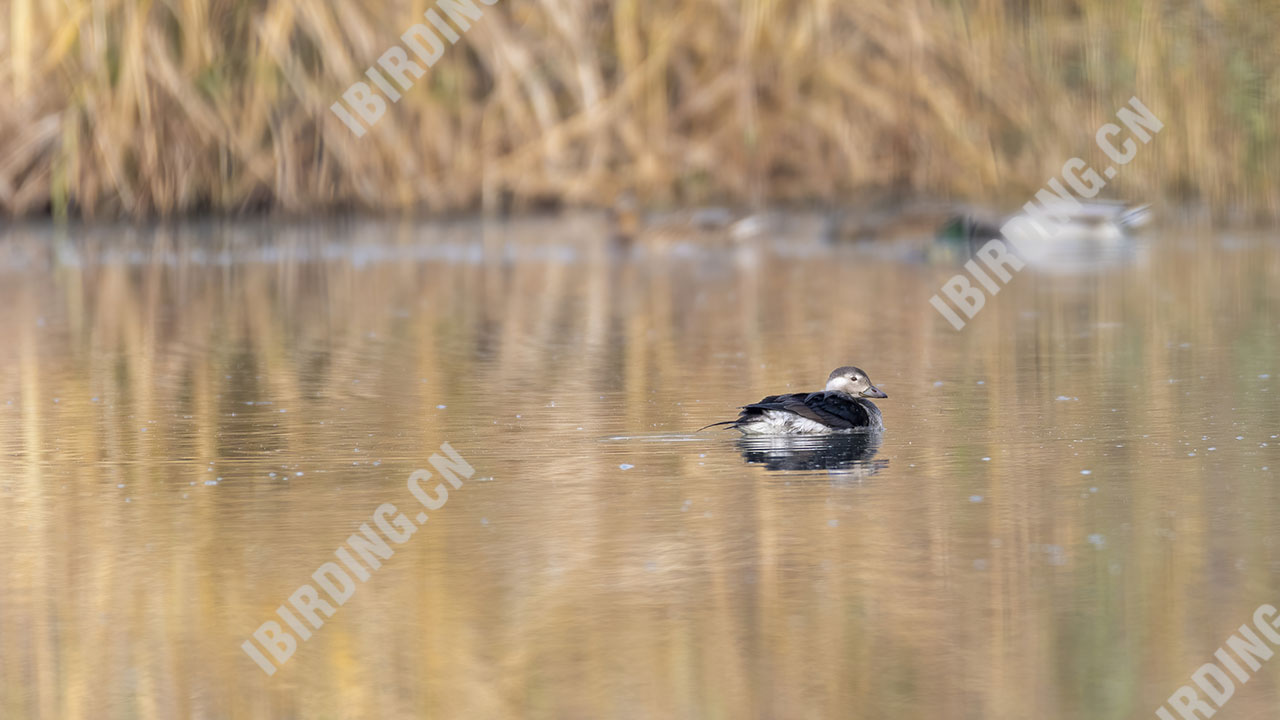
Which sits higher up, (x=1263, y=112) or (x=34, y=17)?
(x=34, y=17)

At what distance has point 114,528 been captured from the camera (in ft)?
18.1

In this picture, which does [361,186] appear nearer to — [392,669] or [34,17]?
[34,17]

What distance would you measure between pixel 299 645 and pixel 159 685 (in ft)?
1.21

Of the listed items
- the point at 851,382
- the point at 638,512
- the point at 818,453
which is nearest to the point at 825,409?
the point at 818,453

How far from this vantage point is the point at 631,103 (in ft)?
63.1

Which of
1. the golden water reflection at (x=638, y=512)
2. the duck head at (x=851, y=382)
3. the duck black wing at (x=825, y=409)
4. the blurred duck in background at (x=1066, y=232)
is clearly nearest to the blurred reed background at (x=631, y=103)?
the blurred duck in background at (x=1066, y=232)

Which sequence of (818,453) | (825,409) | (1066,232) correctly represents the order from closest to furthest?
(818,453)
(825,409)
(1066,232)

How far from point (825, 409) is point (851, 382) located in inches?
17.2

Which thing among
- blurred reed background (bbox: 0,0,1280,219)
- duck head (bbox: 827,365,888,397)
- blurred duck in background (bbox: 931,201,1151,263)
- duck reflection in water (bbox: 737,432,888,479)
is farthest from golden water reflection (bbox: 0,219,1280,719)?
blurred reed background (bbox: 0,0,1280,219)

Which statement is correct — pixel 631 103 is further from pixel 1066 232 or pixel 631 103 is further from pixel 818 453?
pixel 818 453

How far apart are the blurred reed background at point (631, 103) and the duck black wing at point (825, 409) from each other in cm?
1091

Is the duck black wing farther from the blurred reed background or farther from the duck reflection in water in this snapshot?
the blurred reed background

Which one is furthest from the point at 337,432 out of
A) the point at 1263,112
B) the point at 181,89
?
the point at 1263,112

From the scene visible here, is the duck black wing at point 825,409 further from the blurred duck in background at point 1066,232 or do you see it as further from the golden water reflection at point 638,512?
the blurred duck in background at point 1066,232
